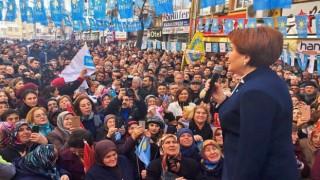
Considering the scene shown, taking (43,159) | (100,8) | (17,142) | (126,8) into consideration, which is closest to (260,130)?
(43,159)

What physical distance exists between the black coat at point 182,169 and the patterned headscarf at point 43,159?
3.31 feet

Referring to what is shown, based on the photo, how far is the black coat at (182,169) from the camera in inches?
152

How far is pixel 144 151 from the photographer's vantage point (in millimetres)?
4047

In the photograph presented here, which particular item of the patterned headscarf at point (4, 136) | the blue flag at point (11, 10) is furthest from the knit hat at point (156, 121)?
the blue flag at point (11, 10)

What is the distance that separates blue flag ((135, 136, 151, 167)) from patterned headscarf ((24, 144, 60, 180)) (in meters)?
0.96

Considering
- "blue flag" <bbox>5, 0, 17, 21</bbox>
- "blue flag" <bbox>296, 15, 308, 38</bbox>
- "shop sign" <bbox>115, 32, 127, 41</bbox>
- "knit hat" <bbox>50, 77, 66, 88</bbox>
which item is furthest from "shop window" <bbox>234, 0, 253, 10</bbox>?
"shop sign" <bbox>115, 32, 127, 41</bbox>

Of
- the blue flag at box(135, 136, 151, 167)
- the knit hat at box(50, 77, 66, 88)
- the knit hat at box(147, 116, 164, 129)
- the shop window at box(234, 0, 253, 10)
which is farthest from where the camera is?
the shop window at box(234, 0, 253, 10)

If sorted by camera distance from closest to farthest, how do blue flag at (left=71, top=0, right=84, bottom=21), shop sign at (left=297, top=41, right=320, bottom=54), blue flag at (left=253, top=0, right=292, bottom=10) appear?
blue flag at (left=253, top=0, right=292, bottom=10) < shop sign at (left=297, top=41, right=320, bottom=54) < blue flag at (left=71, top=0, right=84, bottom=21)

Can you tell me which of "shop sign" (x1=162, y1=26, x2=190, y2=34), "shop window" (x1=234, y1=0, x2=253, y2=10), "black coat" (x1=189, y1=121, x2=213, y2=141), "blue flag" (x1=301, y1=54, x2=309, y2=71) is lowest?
"black coat" (x1=189, y1=121, x2=213, y2=141)

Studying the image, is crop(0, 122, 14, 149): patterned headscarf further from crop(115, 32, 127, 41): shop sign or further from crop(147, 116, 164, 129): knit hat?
crop(115, 32, 127, 41): shop sign

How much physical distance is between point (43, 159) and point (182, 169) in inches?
55.8

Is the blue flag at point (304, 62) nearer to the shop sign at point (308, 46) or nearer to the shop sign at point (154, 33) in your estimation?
the shop sign at point (308, 46)

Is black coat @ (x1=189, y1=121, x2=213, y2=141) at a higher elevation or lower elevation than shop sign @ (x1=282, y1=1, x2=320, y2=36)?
lower

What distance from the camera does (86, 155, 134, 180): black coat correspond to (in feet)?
11.5
